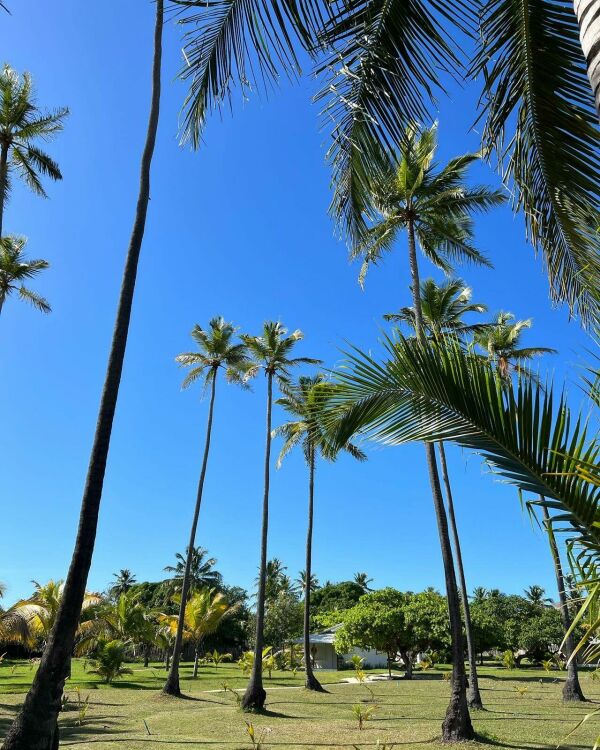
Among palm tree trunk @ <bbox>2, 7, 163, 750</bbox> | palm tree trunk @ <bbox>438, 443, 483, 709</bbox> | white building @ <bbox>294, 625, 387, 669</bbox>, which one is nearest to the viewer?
palm tree trunk @ <bbox>2, 7, 163, 750</bbox>

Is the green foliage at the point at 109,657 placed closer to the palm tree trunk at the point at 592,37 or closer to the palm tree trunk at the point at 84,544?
the palm tree trunk at the point at 84,544

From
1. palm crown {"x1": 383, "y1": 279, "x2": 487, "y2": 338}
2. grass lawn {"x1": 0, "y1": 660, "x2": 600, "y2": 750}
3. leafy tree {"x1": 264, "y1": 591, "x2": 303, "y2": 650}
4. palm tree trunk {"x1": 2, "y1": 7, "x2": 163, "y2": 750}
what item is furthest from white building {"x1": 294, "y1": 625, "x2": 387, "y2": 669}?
palm tree trunk {"x1": 2, "y1": 7, "x2": 163, "y2": 750}

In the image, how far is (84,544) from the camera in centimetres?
662

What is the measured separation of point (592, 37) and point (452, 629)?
1375 cm

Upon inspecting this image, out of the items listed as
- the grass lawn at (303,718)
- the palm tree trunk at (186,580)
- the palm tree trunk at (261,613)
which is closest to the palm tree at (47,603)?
the grass lawn at (303,718)

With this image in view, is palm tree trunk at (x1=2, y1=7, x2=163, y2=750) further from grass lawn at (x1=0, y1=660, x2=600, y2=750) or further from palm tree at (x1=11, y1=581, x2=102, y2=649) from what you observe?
palm tree at (x1=11, y1=581, x2=102, y2=649)

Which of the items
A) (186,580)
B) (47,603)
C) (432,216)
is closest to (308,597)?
(186,580)

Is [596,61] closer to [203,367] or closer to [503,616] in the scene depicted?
[203,367]

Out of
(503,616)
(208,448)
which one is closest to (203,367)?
(208,448)

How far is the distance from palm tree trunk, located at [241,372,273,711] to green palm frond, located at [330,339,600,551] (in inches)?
666

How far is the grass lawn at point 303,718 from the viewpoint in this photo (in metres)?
11.9

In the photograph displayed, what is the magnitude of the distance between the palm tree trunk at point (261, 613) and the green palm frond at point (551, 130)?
1738 cm

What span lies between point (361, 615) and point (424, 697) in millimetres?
11152

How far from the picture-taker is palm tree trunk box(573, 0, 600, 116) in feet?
7.17
